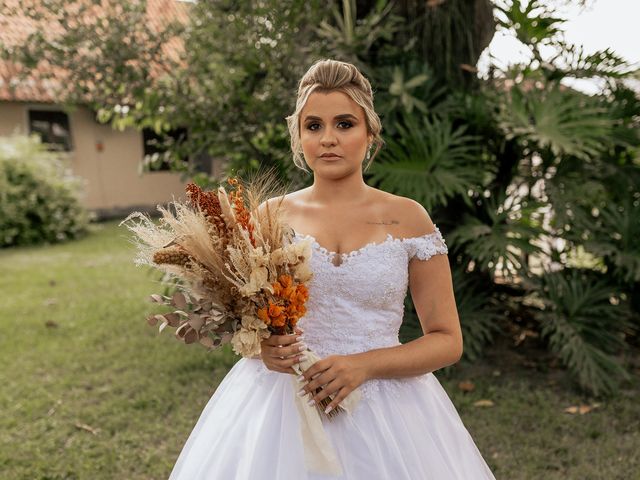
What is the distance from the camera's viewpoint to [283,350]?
1801mm

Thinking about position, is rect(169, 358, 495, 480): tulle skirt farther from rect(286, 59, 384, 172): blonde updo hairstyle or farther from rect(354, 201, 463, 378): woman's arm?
rect(286, 59, 384, 172): blonde updo hairstyle

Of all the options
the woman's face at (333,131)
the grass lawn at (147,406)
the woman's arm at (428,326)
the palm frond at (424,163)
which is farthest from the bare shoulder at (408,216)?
the palm frond at (424,163)

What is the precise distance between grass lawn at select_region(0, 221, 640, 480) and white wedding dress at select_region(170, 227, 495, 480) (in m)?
2.06

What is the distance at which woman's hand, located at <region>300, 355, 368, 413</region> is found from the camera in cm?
183

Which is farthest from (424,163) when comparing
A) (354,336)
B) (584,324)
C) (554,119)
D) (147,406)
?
(354,336)

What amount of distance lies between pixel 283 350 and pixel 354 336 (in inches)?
15.8

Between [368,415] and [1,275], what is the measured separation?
369 inches

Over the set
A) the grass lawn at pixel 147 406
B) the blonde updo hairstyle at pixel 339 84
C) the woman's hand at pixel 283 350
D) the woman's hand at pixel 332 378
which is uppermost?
the blonde updo hairstyle at pixel 339 84

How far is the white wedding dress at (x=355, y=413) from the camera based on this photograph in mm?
1977

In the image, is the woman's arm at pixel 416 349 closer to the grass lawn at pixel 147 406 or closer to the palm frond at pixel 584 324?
the grass lawn at pixel 147 406

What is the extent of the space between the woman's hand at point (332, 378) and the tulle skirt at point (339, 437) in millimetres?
159

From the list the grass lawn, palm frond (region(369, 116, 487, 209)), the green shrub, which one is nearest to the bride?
the grass lawn

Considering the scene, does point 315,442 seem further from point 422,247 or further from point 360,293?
point 422,247

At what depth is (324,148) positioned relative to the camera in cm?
204
